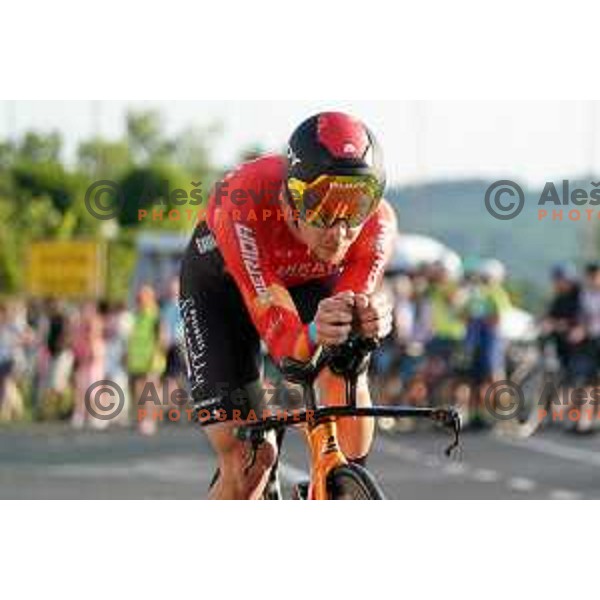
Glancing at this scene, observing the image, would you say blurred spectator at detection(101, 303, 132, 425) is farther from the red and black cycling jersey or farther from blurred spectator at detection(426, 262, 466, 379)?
the red and black cycling jersey

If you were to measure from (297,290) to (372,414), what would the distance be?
1.74 metres

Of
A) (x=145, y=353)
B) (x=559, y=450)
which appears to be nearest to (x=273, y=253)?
(x=559, y=450)

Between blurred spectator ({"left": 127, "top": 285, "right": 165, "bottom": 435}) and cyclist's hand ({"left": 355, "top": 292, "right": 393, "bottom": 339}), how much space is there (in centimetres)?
1564

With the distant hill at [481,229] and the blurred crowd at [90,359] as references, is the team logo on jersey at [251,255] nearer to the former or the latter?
the blurred crowd at [90,359]

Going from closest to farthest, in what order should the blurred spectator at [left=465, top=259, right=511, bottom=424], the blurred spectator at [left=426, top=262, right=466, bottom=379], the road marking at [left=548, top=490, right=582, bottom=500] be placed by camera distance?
the road marking at [left=548, top=490, right=582, bottom=500], the blurred spectator at [left=465, top=259, right=511, bottom=424], the blurred spectator at [left=426, top=262, right=466, bottom=379]

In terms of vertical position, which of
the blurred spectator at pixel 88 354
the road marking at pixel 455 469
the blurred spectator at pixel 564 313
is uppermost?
the blurred spectator at pixel 564 313


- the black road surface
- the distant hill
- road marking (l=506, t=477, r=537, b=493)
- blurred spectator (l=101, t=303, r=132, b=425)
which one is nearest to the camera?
the black road surface

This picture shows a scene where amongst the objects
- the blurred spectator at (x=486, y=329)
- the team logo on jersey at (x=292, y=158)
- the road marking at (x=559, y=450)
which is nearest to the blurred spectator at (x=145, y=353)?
the blurred spectator at (x=486, y=329)

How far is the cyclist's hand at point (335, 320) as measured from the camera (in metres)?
5.61

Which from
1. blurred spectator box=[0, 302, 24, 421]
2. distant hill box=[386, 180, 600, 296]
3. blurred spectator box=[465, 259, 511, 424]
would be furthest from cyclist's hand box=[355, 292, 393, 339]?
distant hill box=[386, 180, 600, 296]

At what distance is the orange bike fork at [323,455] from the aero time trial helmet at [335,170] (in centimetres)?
73

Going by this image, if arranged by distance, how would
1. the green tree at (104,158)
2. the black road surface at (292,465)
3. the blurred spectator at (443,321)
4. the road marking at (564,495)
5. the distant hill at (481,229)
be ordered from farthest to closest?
the distant hill at (481,229) → the green tree at (104,158) → the blurred spectator at (443,321) → the black road surface at (292,465) → the road marking at (564,495)

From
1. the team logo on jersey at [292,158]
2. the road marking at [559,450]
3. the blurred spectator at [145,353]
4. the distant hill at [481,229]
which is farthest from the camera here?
the distant hill at [481,229]

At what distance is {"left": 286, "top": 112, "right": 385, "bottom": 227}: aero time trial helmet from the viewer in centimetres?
588
